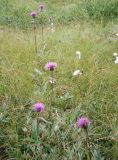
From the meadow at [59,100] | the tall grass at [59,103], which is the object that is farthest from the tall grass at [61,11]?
the tall grass at [59,103]

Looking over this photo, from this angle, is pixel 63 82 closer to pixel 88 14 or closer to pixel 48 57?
pixel 48 57

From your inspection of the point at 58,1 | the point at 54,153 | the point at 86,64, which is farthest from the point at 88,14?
the point at 54,153

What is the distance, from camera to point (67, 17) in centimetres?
829

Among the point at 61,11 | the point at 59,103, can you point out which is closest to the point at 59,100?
the point at 59,103

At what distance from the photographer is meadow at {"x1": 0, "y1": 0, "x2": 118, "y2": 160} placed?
7.26ft

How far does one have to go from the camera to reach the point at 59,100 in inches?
108

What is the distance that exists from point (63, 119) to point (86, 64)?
1.07 m

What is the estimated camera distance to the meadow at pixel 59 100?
7.26 feet

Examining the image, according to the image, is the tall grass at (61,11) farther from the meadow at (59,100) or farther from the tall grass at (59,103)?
the tall grass at (59,103)

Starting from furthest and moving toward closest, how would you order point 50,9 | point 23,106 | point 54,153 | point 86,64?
point 50,9 < point 86,64 < point 23,106 < point 54,153

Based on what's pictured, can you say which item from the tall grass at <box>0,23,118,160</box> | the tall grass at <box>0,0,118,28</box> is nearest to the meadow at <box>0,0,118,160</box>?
the tall grass at <box>0,23,118,160</box>

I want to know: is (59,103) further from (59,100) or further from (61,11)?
(61,11)

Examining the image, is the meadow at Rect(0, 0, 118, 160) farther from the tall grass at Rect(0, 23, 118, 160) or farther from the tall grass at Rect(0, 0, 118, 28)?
the tall grass at Rect(0, 0, 118, 28)

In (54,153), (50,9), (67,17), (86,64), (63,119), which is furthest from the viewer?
(50,9)
